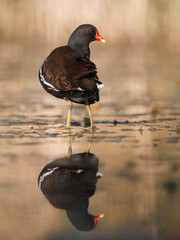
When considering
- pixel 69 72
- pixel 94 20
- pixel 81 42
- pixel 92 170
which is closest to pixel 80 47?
pixel 81 42

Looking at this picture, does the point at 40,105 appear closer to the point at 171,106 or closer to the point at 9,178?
the point at 171,106

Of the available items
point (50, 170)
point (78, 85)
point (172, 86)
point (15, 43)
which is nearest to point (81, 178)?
point (50, 170)

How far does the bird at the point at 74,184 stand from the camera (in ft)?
10.5

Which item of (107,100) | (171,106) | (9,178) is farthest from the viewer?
(107,100)

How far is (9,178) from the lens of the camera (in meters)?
4.08

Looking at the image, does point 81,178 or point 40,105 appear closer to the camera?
point 81,178

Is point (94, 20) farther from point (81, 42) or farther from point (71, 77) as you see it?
point (71, 77)

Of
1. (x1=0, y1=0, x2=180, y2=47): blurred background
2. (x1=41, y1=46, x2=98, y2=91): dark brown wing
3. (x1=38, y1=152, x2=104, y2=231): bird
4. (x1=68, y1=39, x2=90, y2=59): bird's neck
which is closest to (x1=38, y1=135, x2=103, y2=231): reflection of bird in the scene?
(x1=38, y1=152, x2=104, y2=231): bird

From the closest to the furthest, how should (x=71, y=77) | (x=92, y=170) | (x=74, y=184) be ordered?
(x=74, y=184) → (x=92, y=170) → (x=71, y=77)

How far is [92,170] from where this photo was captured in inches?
172

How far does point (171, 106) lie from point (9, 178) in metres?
4.82

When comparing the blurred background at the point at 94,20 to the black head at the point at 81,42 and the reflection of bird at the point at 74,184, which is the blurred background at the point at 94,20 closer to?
the black head at the point at 81,42

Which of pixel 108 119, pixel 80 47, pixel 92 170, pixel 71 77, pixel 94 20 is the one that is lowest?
pixel 108 119

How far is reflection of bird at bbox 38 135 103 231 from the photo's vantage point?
10.5ft
